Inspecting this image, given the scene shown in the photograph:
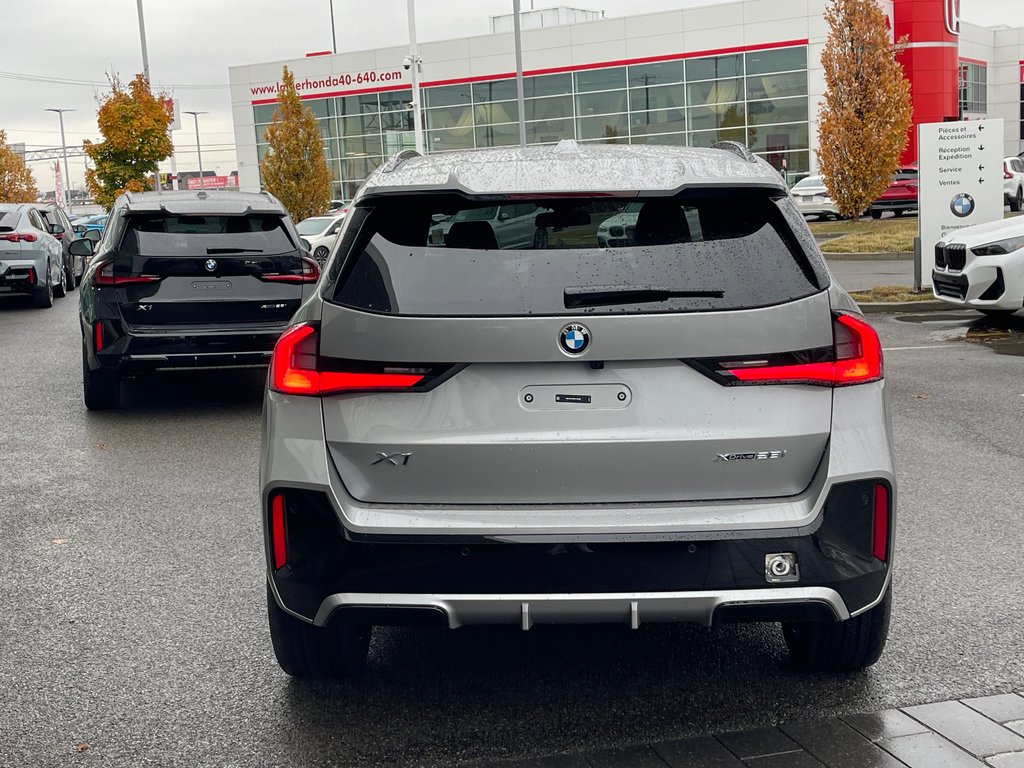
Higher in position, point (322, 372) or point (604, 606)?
point (322, 372)

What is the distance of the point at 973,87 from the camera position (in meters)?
62.8

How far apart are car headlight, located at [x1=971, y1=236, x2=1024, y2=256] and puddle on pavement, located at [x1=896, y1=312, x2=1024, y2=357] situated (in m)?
0.85

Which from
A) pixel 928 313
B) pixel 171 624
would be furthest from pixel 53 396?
pixel 928 313

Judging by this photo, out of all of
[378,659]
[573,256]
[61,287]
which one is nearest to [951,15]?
[61,287]

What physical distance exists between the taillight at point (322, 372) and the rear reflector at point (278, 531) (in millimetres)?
320

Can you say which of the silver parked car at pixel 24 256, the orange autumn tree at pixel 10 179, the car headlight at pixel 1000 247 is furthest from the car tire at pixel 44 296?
the orange autumn tree at pixel 10 179

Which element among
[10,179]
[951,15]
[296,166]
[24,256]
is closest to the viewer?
[24,256]

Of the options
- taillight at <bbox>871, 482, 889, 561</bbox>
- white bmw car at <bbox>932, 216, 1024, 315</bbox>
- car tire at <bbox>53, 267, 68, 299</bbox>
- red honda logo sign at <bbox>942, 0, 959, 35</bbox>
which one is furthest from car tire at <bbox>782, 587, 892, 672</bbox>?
red honda logo sign at <bbox>942, 0, 959, 35</bbox>

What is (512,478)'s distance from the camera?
3.46 metres

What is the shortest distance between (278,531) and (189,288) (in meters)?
6.62

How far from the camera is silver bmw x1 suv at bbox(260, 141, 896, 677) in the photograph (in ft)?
11.2

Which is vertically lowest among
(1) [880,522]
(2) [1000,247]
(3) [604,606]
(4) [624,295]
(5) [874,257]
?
(5) [874,257]

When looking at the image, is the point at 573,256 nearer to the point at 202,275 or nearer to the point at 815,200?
the point at 202,275

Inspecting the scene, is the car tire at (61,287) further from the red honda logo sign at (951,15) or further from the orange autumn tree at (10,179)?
the red honda logo sign at (951,15)
